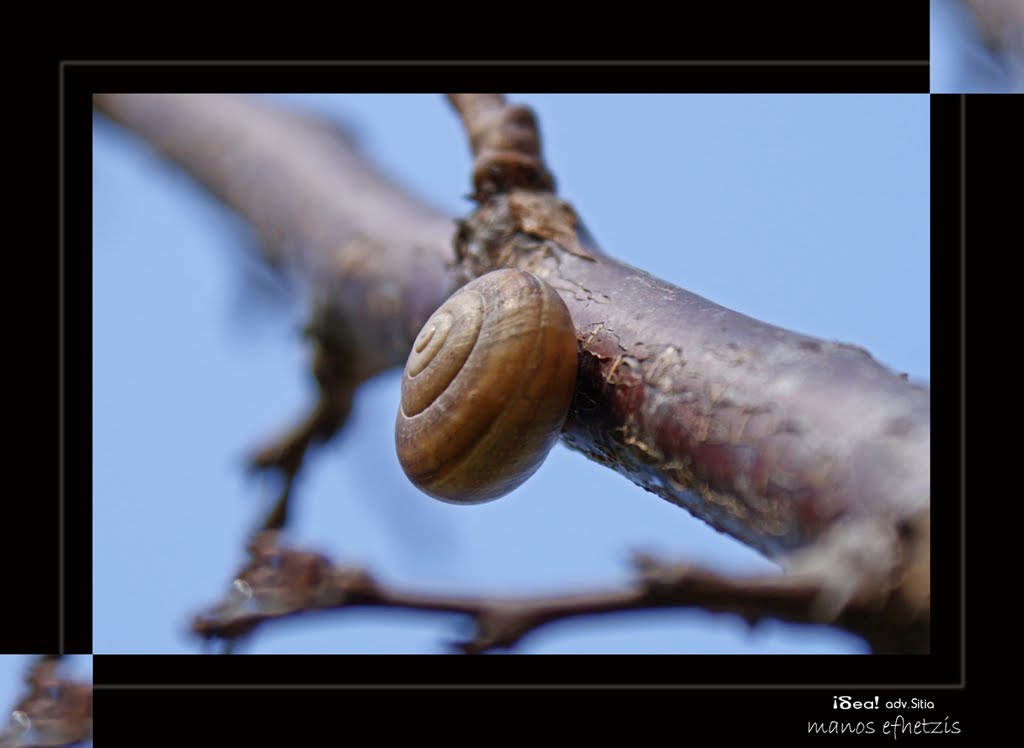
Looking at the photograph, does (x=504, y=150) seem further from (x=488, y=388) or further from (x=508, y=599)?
(x=508, y=599)

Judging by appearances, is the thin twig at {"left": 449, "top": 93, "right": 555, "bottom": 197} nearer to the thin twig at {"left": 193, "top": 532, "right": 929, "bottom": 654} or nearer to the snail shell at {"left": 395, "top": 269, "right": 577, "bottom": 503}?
the snail shell at {"left": 395, "top": 269, "right": 577, "bottom": 503}

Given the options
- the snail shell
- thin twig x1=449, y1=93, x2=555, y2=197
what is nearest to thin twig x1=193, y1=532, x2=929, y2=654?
the snail shell

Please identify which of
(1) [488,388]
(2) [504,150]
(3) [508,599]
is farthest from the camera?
(2) [504,150]

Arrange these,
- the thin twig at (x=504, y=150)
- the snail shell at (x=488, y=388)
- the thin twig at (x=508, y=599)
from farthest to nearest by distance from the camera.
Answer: the thin twig at (x=504, y=150) → the snail shell at (x=488, y=388) → the thin twig at (x=508, y=599)

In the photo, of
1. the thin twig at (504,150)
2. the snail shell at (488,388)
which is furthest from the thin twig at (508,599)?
the thin twig at (504,150)

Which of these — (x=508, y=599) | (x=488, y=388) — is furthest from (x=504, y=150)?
(x=508, y=599)

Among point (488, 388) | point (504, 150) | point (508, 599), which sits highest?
point (504, 150)

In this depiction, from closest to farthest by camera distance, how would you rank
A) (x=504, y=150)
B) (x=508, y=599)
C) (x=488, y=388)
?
(x=508, y=599), (x=488, y=388), (x=504, y=150)

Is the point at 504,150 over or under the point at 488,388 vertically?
over

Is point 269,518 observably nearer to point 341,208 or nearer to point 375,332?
point 375,332

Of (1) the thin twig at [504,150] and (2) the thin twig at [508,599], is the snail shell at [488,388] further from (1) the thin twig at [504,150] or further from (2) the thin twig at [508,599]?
(2) the thin twig at [508,599]
